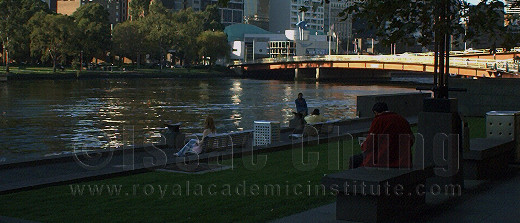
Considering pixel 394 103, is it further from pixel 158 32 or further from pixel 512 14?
pixel 158 32

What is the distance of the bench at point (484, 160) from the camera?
12.5m

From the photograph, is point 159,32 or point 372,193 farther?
point 159,32

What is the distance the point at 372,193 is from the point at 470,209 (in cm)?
229

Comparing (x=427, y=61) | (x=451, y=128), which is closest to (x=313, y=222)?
(x=451, y=128)

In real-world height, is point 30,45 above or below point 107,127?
above

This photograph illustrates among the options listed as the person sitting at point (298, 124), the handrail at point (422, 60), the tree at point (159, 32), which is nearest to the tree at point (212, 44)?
the tree at point (159, 32)

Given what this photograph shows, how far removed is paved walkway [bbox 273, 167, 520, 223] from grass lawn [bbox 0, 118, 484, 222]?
60cm

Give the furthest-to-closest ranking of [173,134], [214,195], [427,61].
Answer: [427,61], [173,134], [214,195]

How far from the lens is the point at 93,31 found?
11038cm

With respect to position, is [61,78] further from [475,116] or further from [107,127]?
[475,116]

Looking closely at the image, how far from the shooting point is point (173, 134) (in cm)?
1950

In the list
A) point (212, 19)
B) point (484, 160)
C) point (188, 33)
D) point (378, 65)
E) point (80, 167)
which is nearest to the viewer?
point (484, 160)

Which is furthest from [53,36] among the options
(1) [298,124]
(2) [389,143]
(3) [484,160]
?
(2) [389,143]

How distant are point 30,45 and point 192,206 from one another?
311ft
